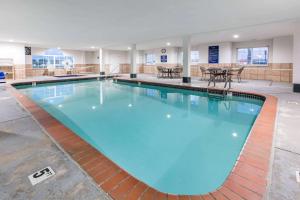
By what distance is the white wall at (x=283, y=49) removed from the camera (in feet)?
29.9

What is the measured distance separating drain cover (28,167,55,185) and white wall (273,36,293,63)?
435 inches

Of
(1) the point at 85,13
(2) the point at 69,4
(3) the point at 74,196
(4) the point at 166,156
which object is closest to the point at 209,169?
(4) the point at 166,156

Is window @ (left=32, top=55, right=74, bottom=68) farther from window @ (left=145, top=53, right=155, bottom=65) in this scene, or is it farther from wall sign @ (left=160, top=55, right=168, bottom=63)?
wall sign @ (left=160, top=55, right=168, bottom=63)

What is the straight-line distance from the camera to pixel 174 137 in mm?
3098

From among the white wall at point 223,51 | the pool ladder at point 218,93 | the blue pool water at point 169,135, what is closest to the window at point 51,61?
the blue pool water at point 169,135

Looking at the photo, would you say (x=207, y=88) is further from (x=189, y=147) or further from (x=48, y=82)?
(x=48, y=82)

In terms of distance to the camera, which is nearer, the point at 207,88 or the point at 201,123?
the point at 201,123

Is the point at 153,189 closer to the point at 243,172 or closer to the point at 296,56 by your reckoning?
the point at 243,172

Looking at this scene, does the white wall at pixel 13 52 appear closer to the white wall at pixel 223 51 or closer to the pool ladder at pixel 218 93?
the white wall at pixel 223 51

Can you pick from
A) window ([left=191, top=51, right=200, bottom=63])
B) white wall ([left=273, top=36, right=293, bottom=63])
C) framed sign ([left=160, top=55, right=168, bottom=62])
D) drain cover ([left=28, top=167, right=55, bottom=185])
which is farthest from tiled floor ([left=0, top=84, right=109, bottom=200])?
framed sign ([left=160, top=55, right=168, bottom=62])

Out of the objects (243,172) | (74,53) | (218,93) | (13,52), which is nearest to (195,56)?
(218,93)

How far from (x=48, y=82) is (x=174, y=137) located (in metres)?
9.74

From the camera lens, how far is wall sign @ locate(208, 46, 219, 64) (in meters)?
11.6

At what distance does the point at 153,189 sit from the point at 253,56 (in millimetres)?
A: 11275
